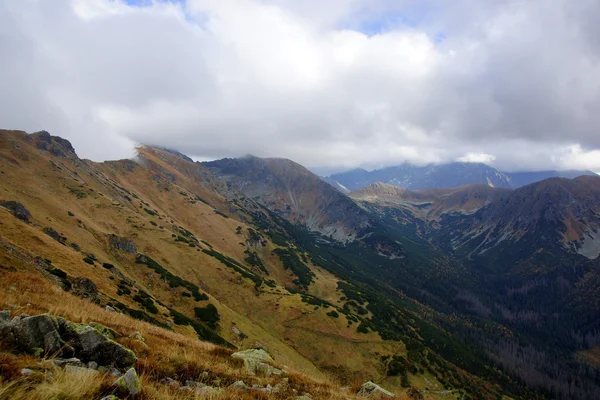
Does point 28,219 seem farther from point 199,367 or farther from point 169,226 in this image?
point 169,226

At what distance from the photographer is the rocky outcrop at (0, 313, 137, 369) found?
818 centimetres

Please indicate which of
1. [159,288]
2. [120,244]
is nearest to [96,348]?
[159,288]

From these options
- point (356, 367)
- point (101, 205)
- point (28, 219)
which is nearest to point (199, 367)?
point (28, 219)

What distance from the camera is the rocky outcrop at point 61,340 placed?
26.8ft

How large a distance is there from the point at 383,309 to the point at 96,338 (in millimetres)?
168348

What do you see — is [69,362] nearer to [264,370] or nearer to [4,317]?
[4,317]

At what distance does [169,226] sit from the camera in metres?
124

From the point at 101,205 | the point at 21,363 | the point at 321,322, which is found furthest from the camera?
the point at 101,205

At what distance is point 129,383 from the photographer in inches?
255

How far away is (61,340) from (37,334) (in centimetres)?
76

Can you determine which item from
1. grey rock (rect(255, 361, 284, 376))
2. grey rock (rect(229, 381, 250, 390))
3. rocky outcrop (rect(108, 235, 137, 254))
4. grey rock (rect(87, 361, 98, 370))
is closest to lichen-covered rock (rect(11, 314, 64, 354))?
grey rock (rect(87, 361, 98, 370))

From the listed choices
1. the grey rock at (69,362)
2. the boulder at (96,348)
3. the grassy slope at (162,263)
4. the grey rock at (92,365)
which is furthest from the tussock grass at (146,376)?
the grassy slope at (162,263)

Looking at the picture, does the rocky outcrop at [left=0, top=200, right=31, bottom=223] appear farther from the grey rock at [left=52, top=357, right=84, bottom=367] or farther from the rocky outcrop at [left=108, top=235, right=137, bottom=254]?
the grey rock at [left=52, top=357, right=84, bottom=367]

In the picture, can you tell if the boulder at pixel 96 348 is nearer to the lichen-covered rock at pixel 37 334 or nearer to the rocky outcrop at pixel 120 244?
the lichen-covered rock at pixel 37 334
